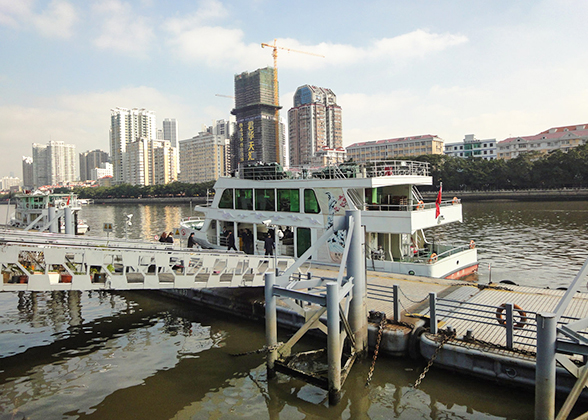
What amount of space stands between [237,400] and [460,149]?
164567mm

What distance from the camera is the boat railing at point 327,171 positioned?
18250mm

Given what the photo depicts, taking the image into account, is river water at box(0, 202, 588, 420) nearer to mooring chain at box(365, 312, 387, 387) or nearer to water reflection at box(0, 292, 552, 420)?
water reflection at box(0, 292, 552, 420)

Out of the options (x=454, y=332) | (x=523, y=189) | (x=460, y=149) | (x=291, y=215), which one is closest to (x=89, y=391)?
(x=454, y=332)

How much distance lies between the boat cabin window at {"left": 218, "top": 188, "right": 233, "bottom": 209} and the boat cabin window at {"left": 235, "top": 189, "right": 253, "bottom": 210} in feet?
1.66

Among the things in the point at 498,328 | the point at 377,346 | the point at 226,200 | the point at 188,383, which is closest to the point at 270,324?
the point at 188,383

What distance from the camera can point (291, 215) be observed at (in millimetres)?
19094

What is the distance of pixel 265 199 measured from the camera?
2023cm

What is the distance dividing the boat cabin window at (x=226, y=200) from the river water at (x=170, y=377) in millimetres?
6542

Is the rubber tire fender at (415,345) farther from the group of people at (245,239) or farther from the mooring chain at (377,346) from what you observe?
the group of people at (245,239)

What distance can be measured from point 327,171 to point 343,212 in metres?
2.47

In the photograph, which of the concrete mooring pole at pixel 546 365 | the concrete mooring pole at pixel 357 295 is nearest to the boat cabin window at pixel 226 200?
the concrete mooring pole at pixel 357 295

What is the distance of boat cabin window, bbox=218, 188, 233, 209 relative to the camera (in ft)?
72.5

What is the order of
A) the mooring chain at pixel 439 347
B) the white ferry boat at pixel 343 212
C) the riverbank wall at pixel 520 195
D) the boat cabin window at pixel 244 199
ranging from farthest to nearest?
the riverbank wall at pixel 520 195, the boat cabin window at pixel 244 199, the white ferry boat at pixel 343 212, the mooring chain at pixel 439 347

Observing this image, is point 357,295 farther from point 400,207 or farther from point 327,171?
point 327,171
